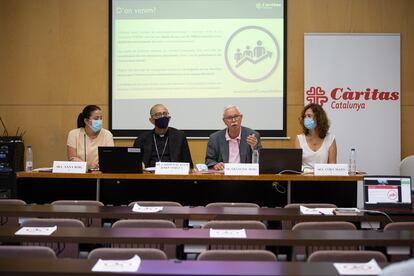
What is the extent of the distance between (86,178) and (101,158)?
0.22 meters

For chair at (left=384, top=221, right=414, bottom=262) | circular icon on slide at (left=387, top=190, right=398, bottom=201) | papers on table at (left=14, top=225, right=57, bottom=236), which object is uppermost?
circular icon on slide at (left=387, top=190, right=398, bottom=201)

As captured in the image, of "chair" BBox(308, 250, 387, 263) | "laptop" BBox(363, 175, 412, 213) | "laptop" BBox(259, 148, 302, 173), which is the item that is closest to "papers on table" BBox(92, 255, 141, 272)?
"chair" BBox(308, 250, 387, 263)

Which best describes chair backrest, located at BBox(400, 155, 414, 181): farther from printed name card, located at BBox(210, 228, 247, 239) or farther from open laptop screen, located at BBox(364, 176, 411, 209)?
printed name card, located at BBox(210, 228, 247, 239)

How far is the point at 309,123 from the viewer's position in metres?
4.82

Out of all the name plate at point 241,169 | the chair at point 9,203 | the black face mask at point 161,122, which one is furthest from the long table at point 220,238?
the black face mask at point 161,122

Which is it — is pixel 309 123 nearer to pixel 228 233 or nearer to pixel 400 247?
pixel 400 247

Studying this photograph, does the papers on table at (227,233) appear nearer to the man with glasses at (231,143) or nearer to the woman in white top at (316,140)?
the man with glasses at (231,143)

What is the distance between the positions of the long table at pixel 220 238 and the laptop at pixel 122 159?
175 centimetres

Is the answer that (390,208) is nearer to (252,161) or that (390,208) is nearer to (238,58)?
(252,161)

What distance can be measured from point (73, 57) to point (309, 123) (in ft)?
11.7

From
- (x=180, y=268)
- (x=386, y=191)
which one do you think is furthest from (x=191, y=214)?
(x=386, y=191)

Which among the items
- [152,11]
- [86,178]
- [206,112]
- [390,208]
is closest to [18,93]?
[152,11]

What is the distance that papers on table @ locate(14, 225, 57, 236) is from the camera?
228 centimetres

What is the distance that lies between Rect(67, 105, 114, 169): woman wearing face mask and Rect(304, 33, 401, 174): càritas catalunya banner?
2.94 metres
